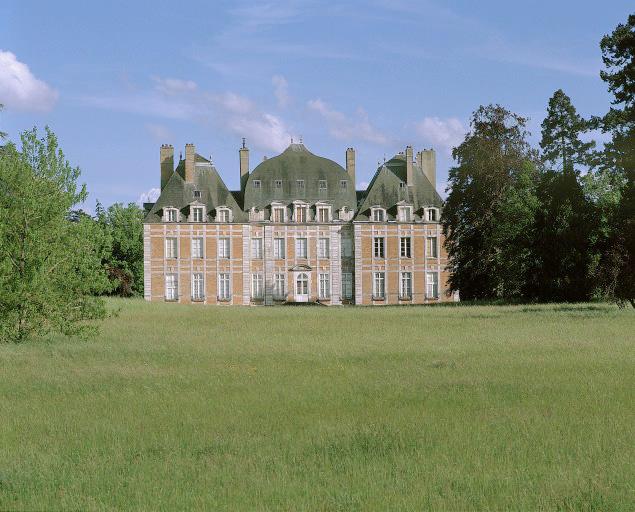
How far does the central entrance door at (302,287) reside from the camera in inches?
2790

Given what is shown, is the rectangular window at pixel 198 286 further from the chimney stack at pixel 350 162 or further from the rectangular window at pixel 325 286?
the chimney stack at pixel 350 162

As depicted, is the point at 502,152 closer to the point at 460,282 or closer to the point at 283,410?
the point at 460,282

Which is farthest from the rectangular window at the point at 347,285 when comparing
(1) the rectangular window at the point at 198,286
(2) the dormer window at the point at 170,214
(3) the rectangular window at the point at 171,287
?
(2) the dormer window at the point at 170,214

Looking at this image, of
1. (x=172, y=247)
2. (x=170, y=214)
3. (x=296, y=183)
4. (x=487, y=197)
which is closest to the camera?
(x=487, y=197)

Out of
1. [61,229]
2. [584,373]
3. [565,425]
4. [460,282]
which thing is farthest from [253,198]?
[565,425]

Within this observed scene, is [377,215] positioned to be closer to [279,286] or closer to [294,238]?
[294,238]

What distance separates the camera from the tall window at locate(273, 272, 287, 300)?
232 feet

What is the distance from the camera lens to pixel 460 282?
193 ft

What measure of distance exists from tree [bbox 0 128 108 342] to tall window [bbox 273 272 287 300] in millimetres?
44874

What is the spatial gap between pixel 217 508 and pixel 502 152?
51660mm

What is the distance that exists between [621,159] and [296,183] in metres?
36.1

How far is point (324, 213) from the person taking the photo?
71312mm

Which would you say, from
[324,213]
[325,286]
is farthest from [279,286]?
[324,213]

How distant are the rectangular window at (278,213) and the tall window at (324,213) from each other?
9.47 feet
